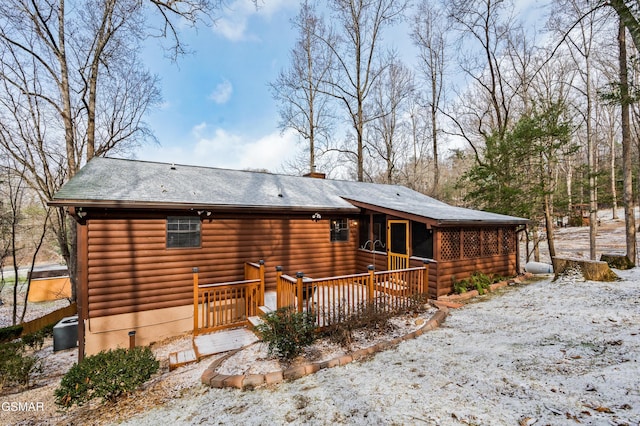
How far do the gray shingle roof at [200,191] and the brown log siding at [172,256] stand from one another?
56 centimetres

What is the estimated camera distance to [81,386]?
13.1 ft

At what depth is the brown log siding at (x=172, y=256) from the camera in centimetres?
649

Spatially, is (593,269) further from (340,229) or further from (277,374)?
(277,374)

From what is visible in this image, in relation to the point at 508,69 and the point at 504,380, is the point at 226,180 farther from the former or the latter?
the point at 508,69

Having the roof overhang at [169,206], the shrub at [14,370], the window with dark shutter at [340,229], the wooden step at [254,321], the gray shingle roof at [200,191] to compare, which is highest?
the gray shingle roof at [200,191]

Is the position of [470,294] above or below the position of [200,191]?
below

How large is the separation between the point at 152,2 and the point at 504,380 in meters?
11.9

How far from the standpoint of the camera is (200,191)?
8039 millimetres

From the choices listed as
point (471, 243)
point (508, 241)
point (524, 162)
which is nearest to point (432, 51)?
point (524, 162)

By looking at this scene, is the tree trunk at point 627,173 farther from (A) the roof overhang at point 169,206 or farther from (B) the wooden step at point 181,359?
(B) the wooden step at point 181,359

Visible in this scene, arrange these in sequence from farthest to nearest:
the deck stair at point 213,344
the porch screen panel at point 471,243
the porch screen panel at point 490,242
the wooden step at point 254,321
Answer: the porch screen panel at point 490,242
the porch screen panel at point 471,243
the wooden step at point 254,321
the deck stair at point 213,344

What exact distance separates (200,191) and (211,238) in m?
1.43

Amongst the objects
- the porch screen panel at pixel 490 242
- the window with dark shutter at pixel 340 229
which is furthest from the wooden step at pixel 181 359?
the porch screen panel at pixel 490 242

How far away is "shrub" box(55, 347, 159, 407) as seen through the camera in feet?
13.2
